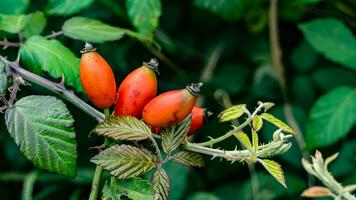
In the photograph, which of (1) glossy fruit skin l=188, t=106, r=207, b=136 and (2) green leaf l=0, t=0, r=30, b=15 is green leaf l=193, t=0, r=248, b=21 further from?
(1) glossy fruit skin l=188, t=106, r=207, b=136

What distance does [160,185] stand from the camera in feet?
3.02

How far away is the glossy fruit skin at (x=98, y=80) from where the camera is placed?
97cm

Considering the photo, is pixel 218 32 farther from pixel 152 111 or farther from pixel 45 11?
pixel 152 111

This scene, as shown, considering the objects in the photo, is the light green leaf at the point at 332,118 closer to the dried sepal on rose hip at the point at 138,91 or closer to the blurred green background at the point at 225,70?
the blurred green background at the point at 225,70

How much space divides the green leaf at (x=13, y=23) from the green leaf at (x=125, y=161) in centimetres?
49

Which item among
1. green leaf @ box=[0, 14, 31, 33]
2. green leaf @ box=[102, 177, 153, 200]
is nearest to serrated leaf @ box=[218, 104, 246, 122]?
green leaf @ box=[102, 177, 153, 200]

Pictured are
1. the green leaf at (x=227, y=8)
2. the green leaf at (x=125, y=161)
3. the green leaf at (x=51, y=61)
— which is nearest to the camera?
the green leaf at (x=125, y=161)

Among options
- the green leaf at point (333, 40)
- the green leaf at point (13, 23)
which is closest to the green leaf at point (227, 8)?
the green leaf at point (333, 40)

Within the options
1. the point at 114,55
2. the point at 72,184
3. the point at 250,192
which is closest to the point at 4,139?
the point at 72,184

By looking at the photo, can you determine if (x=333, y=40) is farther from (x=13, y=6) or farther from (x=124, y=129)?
(x=124, y=129)

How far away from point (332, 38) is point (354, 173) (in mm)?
382

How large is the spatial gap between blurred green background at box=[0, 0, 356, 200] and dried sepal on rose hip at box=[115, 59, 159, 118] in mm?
767

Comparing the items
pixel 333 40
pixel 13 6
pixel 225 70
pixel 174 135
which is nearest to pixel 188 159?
pixel 174 135

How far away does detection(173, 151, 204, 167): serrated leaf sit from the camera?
3.12 ft
